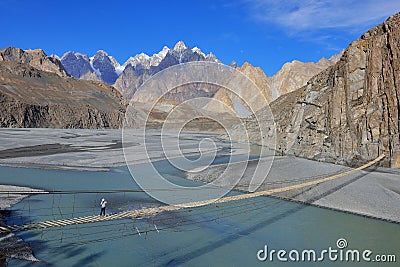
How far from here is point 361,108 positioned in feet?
129

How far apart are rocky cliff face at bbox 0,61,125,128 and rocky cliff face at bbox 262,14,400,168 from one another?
9952 centimetres

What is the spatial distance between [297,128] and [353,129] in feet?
48.3

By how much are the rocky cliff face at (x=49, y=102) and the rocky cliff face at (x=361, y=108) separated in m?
99.5

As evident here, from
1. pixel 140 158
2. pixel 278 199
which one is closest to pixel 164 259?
pixel 278 199

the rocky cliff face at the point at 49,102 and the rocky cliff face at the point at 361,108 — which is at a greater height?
the rocky cliff face at the point at 49,102

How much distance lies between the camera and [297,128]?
177 ft

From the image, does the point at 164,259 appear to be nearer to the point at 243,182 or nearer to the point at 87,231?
the point at 87,231

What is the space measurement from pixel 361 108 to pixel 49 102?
123 metres

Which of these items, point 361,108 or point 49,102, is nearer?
point 361,108

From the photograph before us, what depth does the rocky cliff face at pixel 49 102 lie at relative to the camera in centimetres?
11395

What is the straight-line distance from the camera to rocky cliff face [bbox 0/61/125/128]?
114 m

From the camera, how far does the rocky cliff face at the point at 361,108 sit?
3575cm

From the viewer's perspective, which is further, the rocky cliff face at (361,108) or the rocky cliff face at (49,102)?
the rocky cliff face at (49,102)

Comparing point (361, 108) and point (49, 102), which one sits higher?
point (49, 102)
